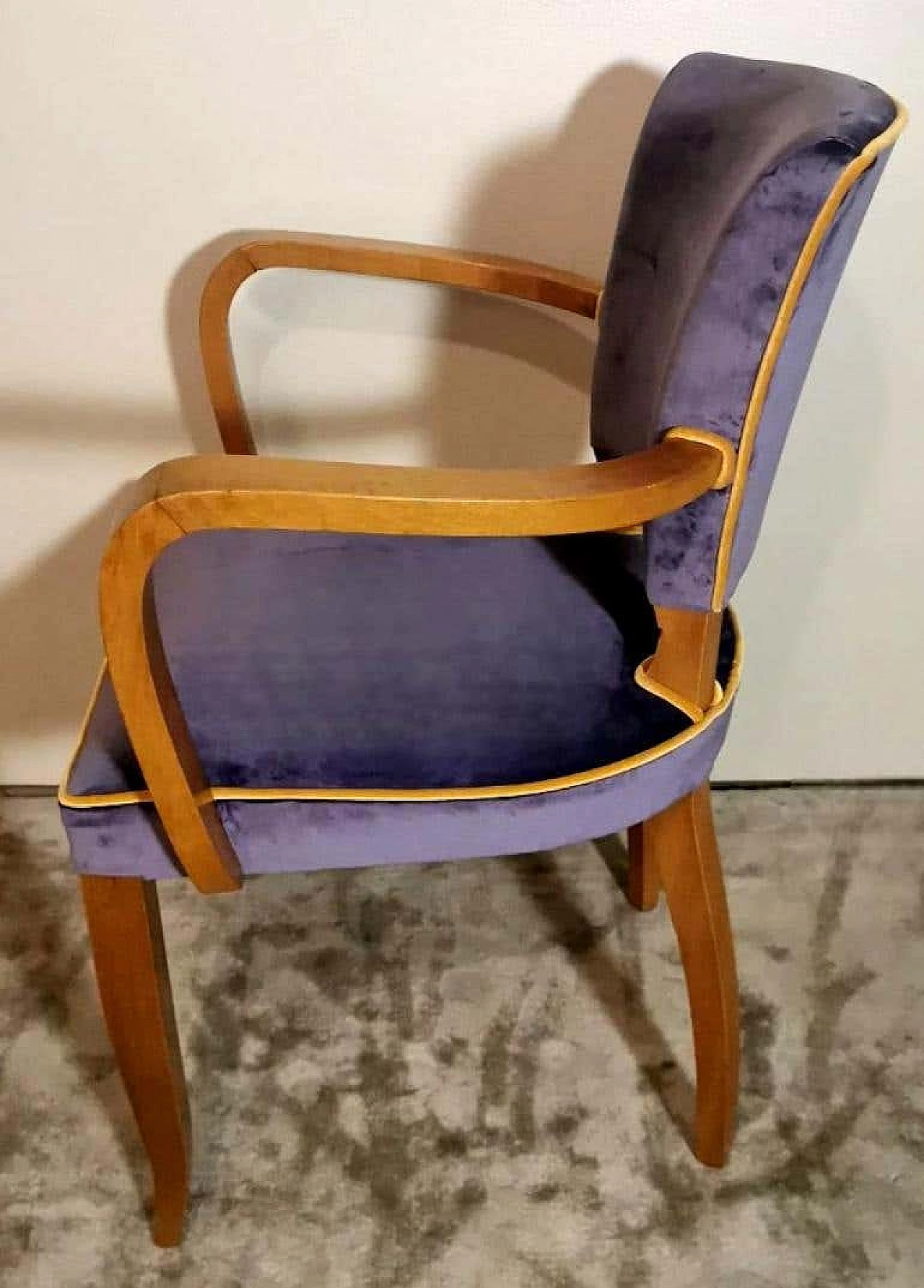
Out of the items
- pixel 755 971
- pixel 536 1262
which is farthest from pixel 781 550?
pixel 536 1262

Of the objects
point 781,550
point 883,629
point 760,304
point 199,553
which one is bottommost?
point 883,629

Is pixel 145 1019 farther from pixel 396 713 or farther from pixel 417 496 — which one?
pixel 417 496

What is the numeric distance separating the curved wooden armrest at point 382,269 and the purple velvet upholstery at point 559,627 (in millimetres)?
117

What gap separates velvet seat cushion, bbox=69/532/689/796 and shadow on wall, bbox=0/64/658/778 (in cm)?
24

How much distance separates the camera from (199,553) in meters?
1.02

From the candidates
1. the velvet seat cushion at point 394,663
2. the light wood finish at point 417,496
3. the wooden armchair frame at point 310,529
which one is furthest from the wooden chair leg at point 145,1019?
the light wood finish at point 417,496

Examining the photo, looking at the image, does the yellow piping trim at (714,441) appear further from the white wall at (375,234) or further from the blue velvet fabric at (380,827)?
the white wall at (375,234)

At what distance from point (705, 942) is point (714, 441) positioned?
18.3 inches

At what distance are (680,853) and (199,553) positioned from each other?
514mm

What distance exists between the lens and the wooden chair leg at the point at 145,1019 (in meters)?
0.88

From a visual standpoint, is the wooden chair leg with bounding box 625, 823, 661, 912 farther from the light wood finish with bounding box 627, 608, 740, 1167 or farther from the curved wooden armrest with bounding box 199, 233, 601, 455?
the curved wooden armrest with bounding box 199, 233, 601, 455

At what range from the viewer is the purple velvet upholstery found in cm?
73

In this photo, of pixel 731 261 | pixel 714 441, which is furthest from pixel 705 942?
pixel 731 261

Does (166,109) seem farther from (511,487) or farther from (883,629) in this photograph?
(883,629)
